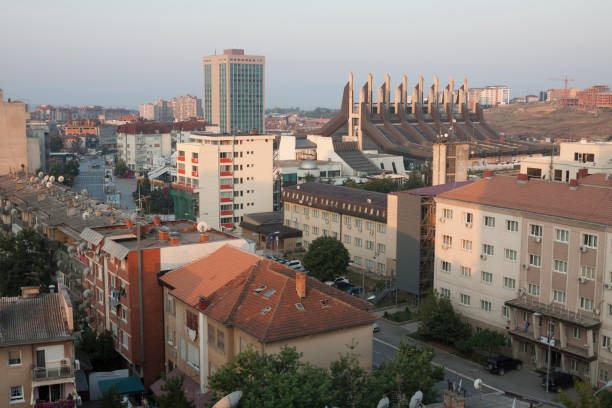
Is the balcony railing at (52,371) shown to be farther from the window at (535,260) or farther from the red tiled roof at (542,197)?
the red tiled roof at (542,197)

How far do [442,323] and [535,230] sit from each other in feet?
22.2

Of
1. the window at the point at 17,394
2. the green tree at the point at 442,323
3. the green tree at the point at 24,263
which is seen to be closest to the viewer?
the window at the point at 17,394

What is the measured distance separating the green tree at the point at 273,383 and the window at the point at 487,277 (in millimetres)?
16864

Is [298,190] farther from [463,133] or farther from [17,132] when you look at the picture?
[463,133]

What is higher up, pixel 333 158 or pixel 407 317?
pixel 333 158

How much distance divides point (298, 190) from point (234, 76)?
142340mm

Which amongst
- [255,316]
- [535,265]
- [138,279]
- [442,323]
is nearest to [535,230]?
[535,265]

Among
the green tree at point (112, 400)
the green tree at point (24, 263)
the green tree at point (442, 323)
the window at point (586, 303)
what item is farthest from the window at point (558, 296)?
the green tree at point (24, 263)

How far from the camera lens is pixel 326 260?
44.4 meters

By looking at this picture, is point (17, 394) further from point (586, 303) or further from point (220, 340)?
point (586, 303)

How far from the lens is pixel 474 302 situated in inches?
1380

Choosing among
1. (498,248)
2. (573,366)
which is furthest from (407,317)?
(573,366)

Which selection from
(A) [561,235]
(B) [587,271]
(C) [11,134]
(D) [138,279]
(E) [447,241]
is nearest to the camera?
(D) [138,279]

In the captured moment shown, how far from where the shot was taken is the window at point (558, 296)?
30359 millimetres
